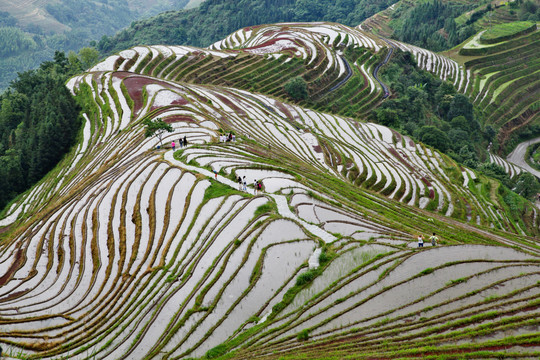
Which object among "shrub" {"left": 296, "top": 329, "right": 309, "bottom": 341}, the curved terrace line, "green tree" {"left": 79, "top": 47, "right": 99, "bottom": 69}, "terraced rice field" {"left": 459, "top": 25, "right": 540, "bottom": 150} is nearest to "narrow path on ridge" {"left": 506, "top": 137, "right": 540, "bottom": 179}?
"terraced rice field" {"left": 459, "top": 25, "right": 540, "bottom": 150}

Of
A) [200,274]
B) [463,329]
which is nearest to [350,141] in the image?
Result: [200,274]

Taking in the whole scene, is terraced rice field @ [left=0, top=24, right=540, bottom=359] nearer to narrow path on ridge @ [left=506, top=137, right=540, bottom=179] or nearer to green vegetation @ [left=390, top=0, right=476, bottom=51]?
narrow path on ridge @ [left=506, top=137, right=540, bottom=179]

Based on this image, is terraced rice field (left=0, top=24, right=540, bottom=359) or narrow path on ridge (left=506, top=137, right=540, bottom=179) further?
narrow path on ridge (left=506, top=137, right=540, bottom=179)

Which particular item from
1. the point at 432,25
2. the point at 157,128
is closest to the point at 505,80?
the point at 432,25

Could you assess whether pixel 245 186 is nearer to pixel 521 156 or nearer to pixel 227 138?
pixel 227 138

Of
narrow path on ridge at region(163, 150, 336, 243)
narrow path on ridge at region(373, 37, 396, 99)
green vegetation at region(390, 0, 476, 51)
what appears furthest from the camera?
green vegetation at region(390, 0, 476, 51)
